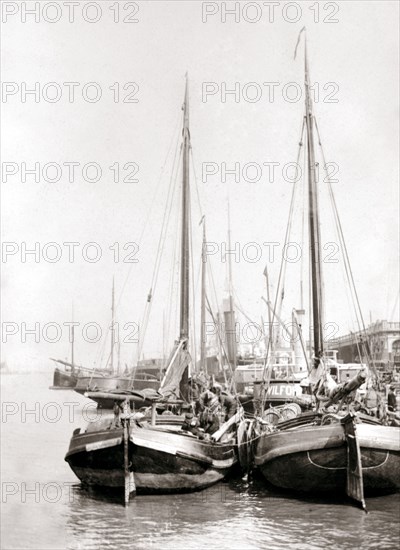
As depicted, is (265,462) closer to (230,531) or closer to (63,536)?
(230,531)

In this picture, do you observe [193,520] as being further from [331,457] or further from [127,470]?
[331,457]

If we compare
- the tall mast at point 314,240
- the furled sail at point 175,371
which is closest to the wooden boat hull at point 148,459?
the furled sail at point 175,371

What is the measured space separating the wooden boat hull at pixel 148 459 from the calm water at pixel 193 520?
31cm

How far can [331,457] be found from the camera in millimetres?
12414

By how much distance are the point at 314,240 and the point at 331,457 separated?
8285mm

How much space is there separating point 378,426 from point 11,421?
29.9 meters

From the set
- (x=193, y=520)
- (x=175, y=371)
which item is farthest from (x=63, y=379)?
(x=193, y=520)

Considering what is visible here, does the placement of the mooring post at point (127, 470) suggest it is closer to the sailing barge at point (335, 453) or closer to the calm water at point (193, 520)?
the calm water at point (193, 520)

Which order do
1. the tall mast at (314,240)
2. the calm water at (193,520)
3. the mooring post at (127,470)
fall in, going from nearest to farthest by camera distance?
1. the calm water at (193,520)
2. the mooring post at (127,470)
3. the tall mast at (314,240)

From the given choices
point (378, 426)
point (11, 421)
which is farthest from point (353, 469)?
point (11, 421)

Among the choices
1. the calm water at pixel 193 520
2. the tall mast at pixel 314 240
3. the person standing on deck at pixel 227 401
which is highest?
the tall mast at pixel 314 240

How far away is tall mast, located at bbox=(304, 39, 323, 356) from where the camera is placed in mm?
17955

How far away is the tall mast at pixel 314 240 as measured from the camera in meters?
18.0

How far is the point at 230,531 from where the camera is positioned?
1088cm
